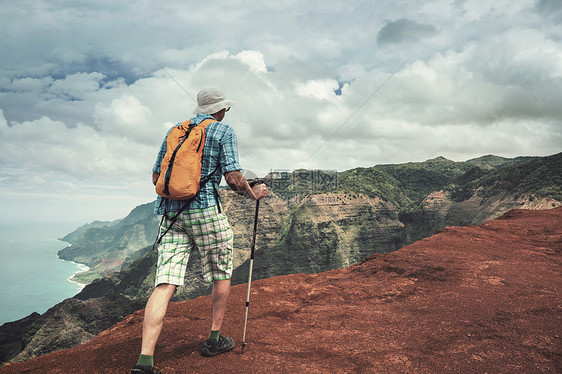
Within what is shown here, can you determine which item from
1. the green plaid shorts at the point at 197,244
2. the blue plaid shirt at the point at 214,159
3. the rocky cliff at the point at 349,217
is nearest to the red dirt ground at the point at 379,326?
the green plaid shorts at the point at 197,244

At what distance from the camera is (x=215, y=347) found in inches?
110

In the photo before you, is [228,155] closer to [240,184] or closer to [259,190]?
[240,184]

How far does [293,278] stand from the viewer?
5.66 metres

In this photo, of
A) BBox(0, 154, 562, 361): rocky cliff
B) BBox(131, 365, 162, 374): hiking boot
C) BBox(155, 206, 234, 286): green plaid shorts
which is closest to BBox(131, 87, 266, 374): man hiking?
BBox(155, 206, 234, 286): green plaid shorts

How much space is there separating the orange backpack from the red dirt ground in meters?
1.54

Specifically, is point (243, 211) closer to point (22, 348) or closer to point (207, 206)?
point (22, 348)

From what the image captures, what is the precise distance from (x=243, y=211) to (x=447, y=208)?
63258mm

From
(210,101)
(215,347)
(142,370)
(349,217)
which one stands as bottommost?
(349,217)

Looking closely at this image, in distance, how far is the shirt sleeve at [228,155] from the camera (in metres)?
2.59

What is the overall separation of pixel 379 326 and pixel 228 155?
8.62 ft

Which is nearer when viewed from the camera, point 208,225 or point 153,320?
point 153,320

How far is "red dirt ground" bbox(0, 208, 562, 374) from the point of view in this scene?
2670mm

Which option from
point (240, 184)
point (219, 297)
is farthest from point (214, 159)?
point (219, 297)

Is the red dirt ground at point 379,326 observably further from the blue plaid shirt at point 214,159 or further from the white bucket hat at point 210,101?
the white bucket hat at point 210,101
